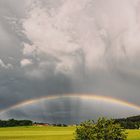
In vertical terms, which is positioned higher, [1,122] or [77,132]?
[1,122]

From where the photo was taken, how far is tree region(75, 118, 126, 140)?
5547 cm

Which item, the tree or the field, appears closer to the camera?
the tree

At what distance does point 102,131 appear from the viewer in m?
55.8

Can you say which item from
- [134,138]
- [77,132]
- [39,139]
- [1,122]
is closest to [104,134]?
[77,132]

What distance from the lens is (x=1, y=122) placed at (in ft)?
620

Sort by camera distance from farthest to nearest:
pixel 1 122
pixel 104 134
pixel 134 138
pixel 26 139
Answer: pixel 1 122 < pixel 26 139 < pixel 134 138 < pixel 104 134

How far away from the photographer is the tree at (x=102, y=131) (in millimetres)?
55469

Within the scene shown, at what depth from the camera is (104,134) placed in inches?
2176

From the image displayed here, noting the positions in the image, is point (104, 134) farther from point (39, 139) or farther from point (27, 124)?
point (27, 124)

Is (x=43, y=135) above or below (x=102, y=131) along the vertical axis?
above

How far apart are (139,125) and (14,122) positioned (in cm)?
7533

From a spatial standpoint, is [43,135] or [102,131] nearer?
[102,131]

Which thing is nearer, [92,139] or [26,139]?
[92,139]

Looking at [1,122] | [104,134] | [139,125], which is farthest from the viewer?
[1,122]
